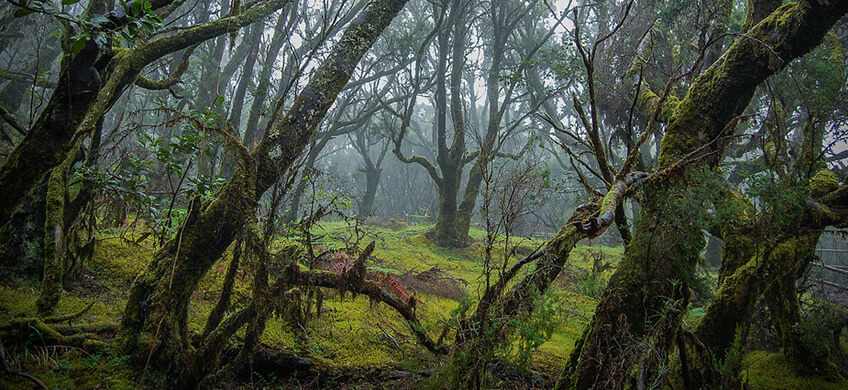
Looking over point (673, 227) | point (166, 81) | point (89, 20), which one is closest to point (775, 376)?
point (673, 227)

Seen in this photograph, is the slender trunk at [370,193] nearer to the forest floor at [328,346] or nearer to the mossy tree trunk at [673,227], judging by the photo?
the forest floor at [328,346]

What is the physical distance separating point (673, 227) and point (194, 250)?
3062mm

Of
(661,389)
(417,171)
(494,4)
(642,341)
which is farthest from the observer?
(417,171)

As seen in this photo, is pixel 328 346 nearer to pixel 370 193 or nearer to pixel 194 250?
pixel 194 250

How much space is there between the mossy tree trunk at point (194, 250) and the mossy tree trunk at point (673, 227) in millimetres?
2293

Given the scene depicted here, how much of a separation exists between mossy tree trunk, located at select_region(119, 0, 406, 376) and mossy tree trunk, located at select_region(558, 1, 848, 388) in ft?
7.52

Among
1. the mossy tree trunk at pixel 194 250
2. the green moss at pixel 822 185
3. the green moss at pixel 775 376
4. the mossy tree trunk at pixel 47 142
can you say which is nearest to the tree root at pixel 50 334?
the mossy tree trunk at pixel 194 250

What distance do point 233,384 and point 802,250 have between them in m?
4.66

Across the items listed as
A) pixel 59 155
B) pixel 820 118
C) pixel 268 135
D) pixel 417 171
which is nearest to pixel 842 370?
pixel 820 118

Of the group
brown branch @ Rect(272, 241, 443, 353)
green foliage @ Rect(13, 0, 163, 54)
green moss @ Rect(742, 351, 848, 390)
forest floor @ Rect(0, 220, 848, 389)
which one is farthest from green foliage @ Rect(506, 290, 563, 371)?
green moss @ Rect(742, 351, 848, 390)

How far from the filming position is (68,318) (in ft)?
8.22

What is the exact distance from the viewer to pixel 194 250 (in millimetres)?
2406

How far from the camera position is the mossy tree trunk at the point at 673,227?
89.0 inches

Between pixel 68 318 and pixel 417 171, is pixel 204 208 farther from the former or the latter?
pixel 417 171
